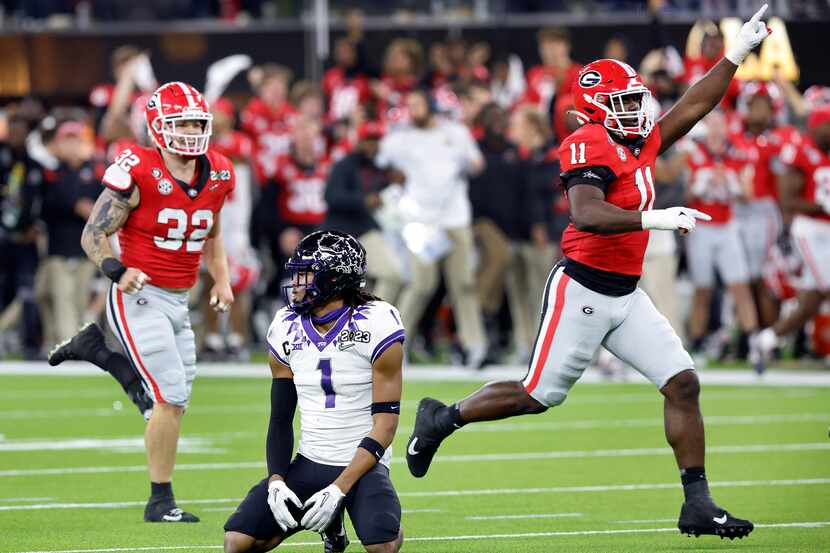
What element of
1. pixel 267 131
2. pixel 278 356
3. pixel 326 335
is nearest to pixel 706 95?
pixel 326 335

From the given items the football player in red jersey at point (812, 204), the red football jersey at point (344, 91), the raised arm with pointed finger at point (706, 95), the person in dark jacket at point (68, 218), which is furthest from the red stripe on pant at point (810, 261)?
the raised arm with pointed finger at point (706, 95)

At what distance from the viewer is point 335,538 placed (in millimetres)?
6297

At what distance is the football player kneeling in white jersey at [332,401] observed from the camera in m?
6.08

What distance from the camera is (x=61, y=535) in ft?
23.0

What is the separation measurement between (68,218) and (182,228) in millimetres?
7688

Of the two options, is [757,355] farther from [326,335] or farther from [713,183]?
[326,335]

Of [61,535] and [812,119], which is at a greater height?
[812,119]

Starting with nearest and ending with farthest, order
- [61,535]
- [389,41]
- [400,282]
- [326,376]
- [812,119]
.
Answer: [326,376], [61,535], [812,119], [400,282], [389,41]

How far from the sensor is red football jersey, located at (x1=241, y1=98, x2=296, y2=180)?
16609 millimetres

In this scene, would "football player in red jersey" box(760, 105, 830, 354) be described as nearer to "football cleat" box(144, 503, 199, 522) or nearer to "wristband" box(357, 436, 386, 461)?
"football cleat" box(144, 503, 199, 522)

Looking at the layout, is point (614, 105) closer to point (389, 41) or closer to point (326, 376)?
point (326, 376)

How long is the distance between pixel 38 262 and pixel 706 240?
19.5 feet

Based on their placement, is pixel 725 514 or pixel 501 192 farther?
pixel 501 192

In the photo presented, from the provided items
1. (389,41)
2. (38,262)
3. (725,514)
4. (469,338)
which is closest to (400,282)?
(469,338)
